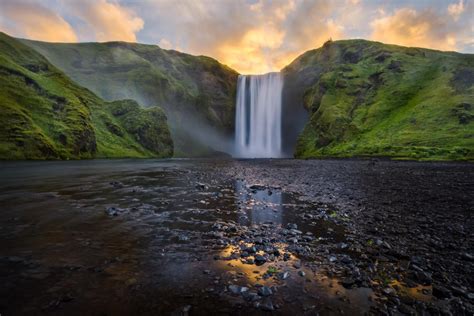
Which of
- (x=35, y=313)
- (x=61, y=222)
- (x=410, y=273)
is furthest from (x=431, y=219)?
(x=61, y=222)

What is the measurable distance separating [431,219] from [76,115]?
9634 centimetres

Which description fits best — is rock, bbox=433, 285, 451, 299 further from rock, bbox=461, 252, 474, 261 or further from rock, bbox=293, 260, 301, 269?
rock, bbox=293, 260, 301, 269

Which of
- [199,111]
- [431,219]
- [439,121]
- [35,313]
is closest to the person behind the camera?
[35,313]

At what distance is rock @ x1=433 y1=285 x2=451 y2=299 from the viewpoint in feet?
16.4

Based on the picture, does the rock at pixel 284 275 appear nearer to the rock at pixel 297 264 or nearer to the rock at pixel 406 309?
the rock at pixel 297 264

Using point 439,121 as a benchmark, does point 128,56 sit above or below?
above

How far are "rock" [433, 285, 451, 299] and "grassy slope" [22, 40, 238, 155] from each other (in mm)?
155844

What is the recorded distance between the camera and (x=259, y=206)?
45.9 feet

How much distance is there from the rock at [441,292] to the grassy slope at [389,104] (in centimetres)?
6830

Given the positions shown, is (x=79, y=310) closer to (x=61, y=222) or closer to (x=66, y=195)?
(x=61, y=222)

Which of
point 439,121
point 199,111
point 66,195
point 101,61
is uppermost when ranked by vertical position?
point 101,61

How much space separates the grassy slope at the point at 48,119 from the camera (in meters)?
60.7

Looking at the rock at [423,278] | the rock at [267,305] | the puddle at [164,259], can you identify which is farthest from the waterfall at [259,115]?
the rock at [267,305]

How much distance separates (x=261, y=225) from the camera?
10.2 m
